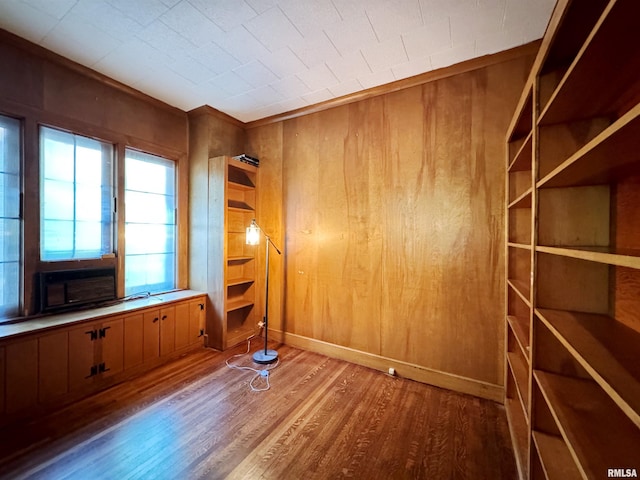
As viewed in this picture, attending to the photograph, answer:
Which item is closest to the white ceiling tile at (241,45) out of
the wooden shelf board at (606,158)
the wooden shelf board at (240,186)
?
the wooden shelf board at (240,186)

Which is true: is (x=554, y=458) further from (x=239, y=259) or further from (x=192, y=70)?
(x=192, y=70)

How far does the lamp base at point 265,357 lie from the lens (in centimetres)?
287

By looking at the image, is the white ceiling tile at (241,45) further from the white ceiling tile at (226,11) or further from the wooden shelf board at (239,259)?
the wooden shelf board at (239,259)

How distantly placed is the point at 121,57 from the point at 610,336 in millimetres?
3761

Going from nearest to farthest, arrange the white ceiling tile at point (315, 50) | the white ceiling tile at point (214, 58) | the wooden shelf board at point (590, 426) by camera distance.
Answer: the wooden shelf board at point (590, 426)
the white ceiling tile at point (315, 50)
the white ceiling tile at point (214, 58)

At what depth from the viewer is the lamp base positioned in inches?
113

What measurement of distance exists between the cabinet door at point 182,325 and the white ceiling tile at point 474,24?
3.61m

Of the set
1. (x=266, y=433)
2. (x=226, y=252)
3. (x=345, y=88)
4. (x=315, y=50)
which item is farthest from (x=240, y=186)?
(x=266, y=433)

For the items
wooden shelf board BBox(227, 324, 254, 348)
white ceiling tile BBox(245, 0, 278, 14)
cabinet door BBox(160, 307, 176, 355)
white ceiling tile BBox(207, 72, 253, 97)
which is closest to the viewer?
white ceiling tile BBox(245, 0, 278, 14)

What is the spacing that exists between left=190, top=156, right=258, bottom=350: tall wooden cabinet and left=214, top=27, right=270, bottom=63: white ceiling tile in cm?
117

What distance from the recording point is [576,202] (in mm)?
1256

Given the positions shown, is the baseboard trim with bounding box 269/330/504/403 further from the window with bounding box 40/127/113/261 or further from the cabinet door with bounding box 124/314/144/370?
the window with bounding box 40/127/113/261

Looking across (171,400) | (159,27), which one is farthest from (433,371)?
(159,27)

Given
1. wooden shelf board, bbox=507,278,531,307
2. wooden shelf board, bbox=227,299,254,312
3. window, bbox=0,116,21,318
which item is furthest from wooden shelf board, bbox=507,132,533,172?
window, bbox=0,116,21,318
